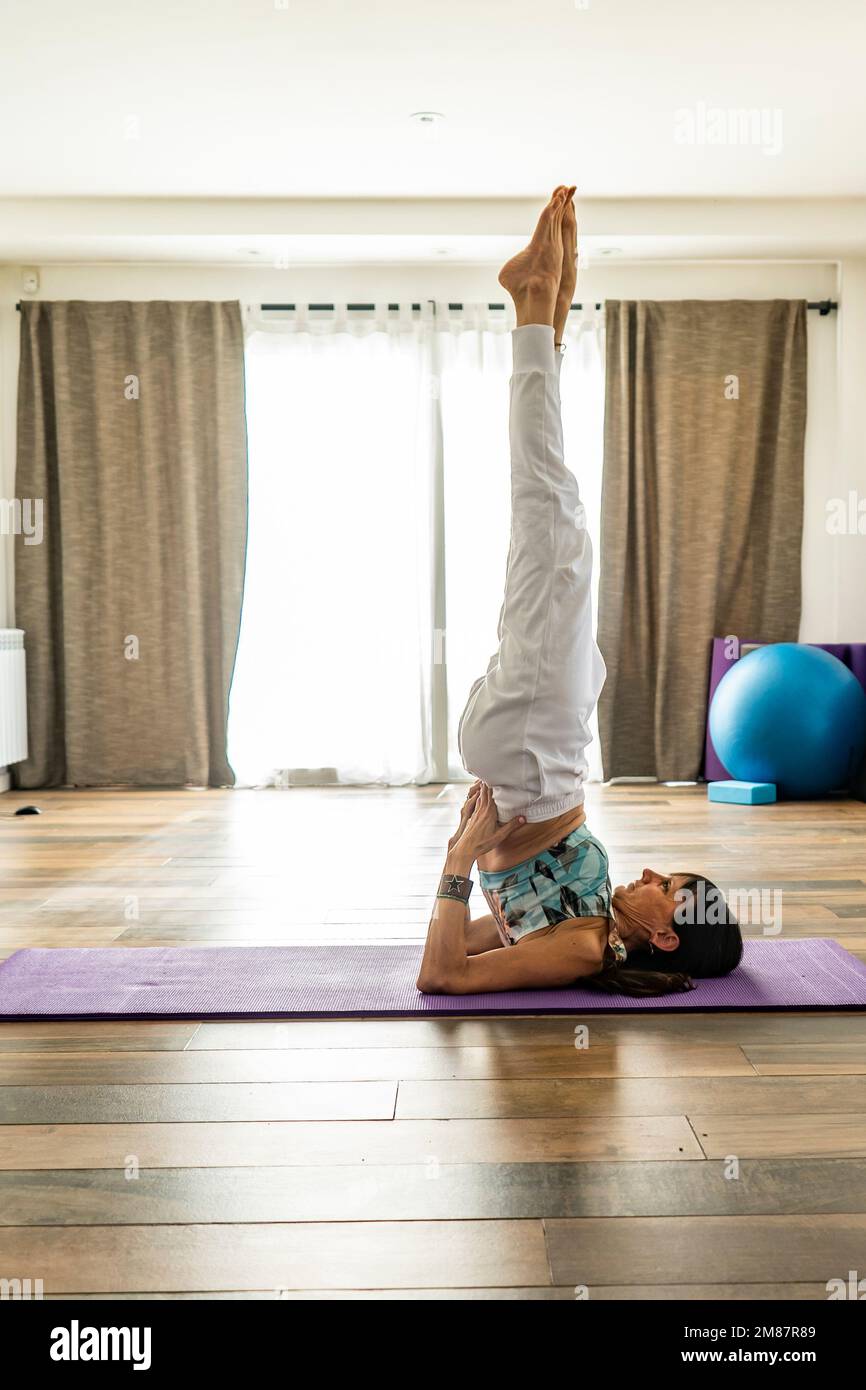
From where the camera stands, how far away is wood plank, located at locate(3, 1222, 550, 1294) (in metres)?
1.43

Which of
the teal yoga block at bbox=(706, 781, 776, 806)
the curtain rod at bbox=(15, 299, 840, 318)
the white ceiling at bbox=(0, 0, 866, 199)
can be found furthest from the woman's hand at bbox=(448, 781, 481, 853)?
the curtain rod at bbox=(15, 299, 840, 318)

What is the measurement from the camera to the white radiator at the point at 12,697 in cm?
545

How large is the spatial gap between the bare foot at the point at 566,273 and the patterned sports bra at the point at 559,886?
105 cm

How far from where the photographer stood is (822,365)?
577 cm

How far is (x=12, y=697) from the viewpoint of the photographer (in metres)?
5.54

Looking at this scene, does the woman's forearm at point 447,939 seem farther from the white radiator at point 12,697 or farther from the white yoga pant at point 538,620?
the white radiator at point 12,697

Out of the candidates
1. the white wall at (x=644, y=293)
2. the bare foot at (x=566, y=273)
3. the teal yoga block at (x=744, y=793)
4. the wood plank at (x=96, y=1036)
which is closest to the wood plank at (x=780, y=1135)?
the wood plank at (x=96, y=1036)

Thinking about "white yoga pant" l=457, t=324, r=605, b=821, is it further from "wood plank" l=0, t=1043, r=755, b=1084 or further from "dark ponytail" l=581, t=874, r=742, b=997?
"wood plank" l=0, t=1043, r=755, b=1084

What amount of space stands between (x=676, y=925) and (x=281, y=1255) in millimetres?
1261

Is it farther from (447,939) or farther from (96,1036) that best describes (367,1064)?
(96,1036)

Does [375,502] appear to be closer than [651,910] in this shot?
No

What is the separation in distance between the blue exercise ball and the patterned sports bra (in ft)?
9.21

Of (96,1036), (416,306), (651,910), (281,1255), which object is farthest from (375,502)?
(281,1255)
